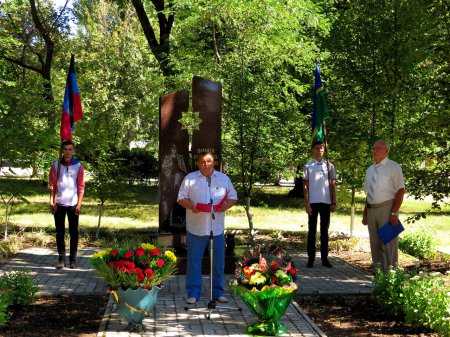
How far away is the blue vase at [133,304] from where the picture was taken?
587 cm

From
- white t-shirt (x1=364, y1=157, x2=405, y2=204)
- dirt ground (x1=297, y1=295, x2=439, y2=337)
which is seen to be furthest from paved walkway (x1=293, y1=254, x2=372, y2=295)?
white t-shirt (x1=364, y1=157, x2=405, y2=204)

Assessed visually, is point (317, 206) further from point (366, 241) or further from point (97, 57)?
point (97, 57)

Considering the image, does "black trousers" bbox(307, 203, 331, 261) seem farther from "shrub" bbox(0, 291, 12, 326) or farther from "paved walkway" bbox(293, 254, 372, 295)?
"shrub" bbox(0, 291, 12, 326)

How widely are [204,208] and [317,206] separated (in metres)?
3.40

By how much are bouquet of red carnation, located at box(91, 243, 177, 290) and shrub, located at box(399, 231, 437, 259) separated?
6720 millimetres

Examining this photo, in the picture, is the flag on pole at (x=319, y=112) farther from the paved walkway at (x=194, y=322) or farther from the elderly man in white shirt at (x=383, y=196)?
the paved walkway at (x=194, y=322)

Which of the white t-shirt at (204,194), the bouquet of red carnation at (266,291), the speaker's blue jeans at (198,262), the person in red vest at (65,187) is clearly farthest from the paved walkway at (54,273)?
the bouquet of red carnation at (266,291)

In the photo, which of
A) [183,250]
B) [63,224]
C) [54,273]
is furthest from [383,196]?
[54,273]

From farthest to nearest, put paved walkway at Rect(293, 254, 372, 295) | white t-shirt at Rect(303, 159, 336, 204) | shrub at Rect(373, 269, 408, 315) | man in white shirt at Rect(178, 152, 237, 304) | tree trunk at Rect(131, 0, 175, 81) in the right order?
tree trunk at Rect(131, 0, 175, 81) → white t-shirt at Rect(303, 159, 336, 204) → paved walkway at Rect(293, 254, 372, 295) → man in white shirt at Rect(178, 152, 237, 304) → shrub at Rect(373, 269, 408, 315)

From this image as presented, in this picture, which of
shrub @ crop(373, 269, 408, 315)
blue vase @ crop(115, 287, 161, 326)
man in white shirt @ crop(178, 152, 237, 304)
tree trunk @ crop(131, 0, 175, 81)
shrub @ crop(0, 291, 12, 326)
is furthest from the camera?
tree trunk @ crop(131, 0, 175, 81)

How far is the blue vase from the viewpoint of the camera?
19.2 feet

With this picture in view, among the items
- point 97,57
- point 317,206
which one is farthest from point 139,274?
point 97,57

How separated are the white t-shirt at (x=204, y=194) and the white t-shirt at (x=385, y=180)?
2.13 m

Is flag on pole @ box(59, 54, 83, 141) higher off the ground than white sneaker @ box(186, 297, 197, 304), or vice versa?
flag on pole @ box(59, 54, 83, 141)
